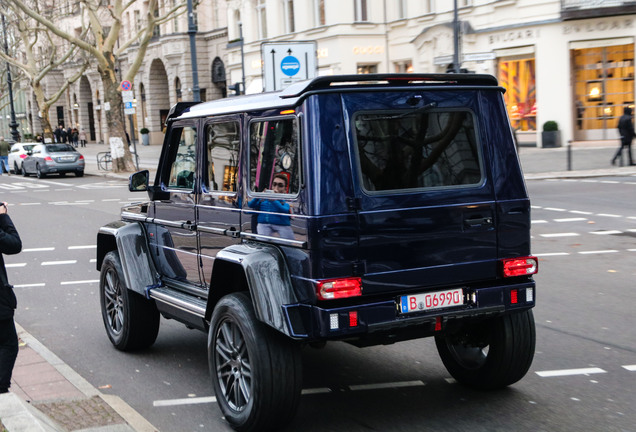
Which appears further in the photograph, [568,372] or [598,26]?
[598,26]

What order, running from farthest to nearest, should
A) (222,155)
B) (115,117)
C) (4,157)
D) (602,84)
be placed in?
1. (4,157)
2. (115,117)
3. (602,84)
4. (222,155)

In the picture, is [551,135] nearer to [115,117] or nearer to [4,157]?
[115,117]

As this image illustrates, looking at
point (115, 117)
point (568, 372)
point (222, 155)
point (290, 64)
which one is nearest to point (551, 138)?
point (290, 64)

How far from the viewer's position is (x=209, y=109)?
577cm

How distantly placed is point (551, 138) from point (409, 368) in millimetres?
26361

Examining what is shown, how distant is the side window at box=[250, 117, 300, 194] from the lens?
480cm

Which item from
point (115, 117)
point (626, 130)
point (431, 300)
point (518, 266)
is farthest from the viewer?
point (115, 117)

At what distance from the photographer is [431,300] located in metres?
4.79

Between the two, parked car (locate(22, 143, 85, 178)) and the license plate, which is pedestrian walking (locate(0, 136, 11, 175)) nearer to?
parked car (locate(22, 143, 85, 178))

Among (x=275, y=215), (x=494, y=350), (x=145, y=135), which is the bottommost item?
(x=494, y=350)

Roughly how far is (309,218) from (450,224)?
87 cm

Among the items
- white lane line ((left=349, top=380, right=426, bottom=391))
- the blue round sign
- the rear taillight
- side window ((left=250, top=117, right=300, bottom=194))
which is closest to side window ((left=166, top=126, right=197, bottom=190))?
side window ((left=250, top=117, right=300, bottom=194))

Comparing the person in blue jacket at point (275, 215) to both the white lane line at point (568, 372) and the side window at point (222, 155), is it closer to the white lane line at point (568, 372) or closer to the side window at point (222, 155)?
the side window at point (222, 155)

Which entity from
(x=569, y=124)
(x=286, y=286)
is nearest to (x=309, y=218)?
(x=286, y=286)
